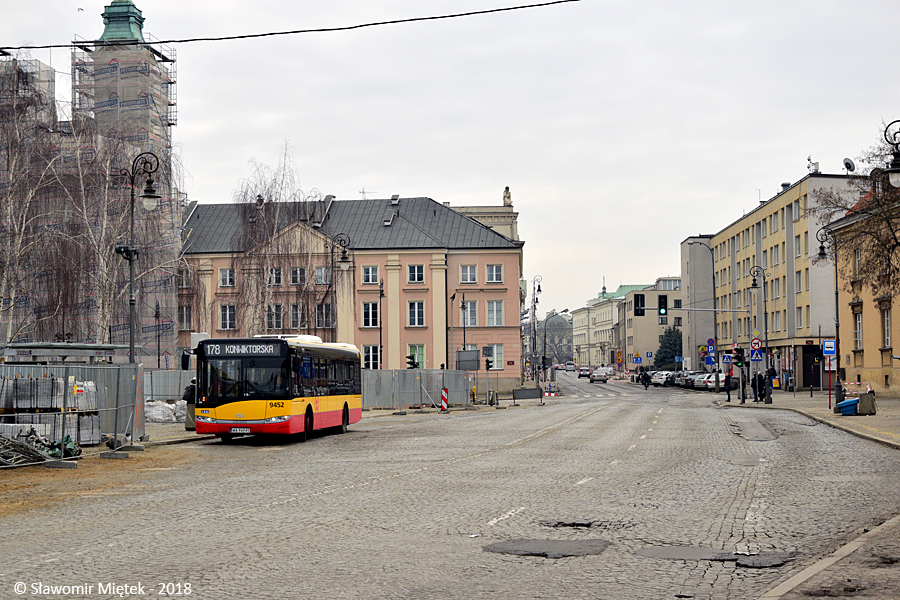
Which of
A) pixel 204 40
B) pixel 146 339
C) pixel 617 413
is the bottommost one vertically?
pixel 617 413

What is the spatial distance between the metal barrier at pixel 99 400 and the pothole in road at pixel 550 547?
13916 mm

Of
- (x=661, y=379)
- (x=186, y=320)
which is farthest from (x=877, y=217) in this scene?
(x=661, y=379)

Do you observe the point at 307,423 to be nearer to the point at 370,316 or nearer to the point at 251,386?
the point at 251,386

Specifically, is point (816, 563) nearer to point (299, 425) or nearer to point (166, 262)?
point (299, 425)

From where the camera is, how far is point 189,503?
13.4 meters

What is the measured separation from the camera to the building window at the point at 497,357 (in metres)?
80.9

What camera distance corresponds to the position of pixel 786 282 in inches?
3196

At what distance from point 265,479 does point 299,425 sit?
31.9 feet

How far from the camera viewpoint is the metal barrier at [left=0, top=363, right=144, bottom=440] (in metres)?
21.0

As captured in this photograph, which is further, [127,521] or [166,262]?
[166,262]

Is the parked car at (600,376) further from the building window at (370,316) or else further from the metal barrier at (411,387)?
the metal barrier at (411,387)

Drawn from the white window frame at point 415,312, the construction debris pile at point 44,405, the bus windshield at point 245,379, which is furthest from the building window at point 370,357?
the construction debris pile at point 44,405

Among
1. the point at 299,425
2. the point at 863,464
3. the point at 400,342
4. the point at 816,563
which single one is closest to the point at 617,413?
the point at 299,425

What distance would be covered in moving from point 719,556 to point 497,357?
72191mm
